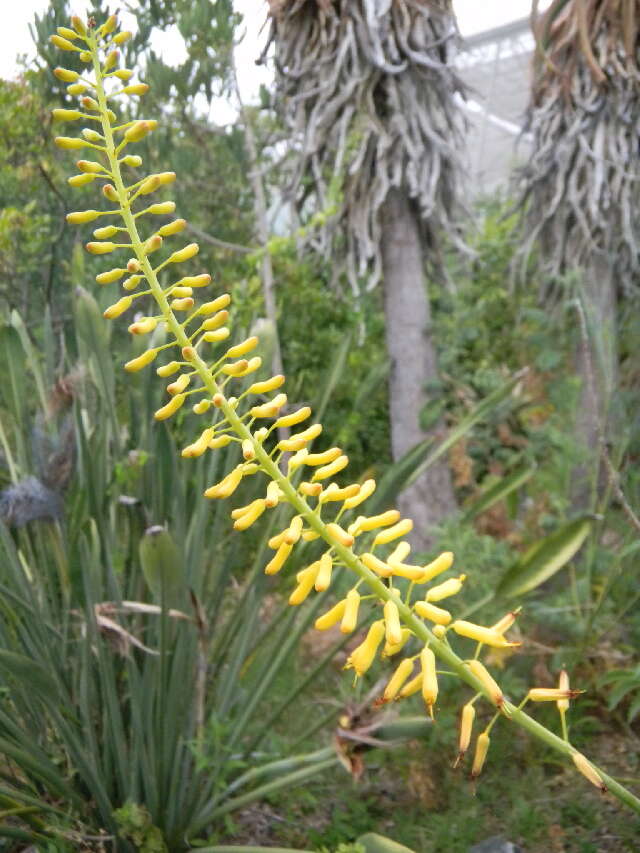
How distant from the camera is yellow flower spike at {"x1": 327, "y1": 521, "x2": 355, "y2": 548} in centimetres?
130

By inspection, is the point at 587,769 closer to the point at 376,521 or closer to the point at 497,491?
the point at 376,521

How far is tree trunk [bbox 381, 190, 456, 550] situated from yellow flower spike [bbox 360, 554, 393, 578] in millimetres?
3369

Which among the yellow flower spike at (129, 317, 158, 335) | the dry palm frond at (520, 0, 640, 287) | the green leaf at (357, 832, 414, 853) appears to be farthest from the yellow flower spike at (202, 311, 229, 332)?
the dry palm frond at (520, 0, 640, 287)

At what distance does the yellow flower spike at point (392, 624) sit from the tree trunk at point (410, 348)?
3407 millimetres

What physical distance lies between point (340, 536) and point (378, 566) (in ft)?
0.20

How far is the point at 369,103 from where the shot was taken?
4.51 meters

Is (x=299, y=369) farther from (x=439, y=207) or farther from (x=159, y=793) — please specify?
(x=159, y=793)

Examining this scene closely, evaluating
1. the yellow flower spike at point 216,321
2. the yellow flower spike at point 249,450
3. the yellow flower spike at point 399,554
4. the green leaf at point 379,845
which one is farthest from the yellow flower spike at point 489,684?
the green leaf at point 379,845

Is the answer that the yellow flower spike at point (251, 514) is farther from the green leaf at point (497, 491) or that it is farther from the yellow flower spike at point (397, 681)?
the green leaf at point (497, 491)

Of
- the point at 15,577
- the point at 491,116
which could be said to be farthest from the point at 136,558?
the point at 491,116

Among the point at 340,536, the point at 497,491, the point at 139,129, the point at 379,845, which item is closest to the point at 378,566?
the point at 340,536

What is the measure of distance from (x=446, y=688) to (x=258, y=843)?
721mm

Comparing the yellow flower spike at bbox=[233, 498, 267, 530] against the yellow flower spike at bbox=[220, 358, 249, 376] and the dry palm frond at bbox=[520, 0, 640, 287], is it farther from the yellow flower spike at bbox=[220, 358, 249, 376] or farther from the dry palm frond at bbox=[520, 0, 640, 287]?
the dry palm frond at bbox=[520, 0, 640, 287]

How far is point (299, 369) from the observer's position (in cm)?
554
